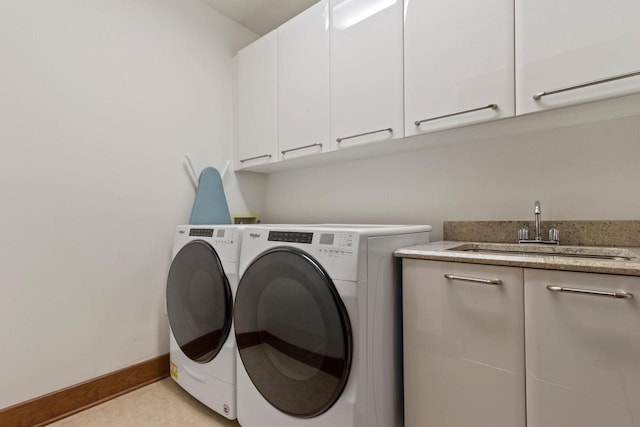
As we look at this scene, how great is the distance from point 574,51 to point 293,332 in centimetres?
140

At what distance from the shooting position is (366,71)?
1.52 metres

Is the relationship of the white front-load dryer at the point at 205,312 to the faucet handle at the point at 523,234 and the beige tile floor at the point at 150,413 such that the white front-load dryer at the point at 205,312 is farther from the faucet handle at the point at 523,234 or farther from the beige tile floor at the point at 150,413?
the faucet handle at the point at 523,234

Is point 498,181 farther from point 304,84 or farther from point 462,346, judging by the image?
point 304,84

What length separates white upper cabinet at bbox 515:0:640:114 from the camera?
95cm

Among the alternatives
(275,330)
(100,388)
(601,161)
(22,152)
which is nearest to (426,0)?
(601,161)

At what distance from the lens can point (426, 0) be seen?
1.31 metres

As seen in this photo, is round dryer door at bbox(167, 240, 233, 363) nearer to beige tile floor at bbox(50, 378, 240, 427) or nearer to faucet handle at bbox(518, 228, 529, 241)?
beige tile floor at bbox(50, 378, 240, 427)

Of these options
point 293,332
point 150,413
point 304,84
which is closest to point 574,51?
point 304,84

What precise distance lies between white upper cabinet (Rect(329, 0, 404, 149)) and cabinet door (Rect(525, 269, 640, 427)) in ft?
2.96

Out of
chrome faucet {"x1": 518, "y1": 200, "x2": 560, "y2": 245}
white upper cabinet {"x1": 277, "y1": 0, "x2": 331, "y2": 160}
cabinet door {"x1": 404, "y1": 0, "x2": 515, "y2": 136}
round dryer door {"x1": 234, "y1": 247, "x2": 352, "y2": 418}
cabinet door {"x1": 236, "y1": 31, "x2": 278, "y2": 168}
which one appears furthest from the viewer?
cabinet door {"x1": 236, "y1": 31, "x2": 278, "y2": 168}

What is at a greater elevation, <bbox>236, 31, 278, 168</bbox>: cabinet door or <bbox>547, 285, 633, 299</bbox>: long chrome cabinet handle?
<bbox>236, 31, 278, 168</bbox>: cabinet door

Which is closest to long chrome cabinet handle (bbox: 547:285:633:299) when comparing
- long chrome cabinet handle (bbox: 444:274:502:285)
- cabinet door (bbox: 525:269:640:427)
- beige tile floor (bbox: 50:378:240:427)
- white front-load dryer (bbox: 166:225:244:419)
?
cabinet door (bbox: 525:269:640:427)

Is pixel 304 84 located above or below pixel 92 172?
above

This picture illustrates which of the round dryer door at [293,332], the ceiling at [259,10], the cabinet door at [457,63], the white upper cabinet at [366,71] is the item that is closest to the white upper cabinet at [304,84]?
the white upper cabinet at [366,71]
